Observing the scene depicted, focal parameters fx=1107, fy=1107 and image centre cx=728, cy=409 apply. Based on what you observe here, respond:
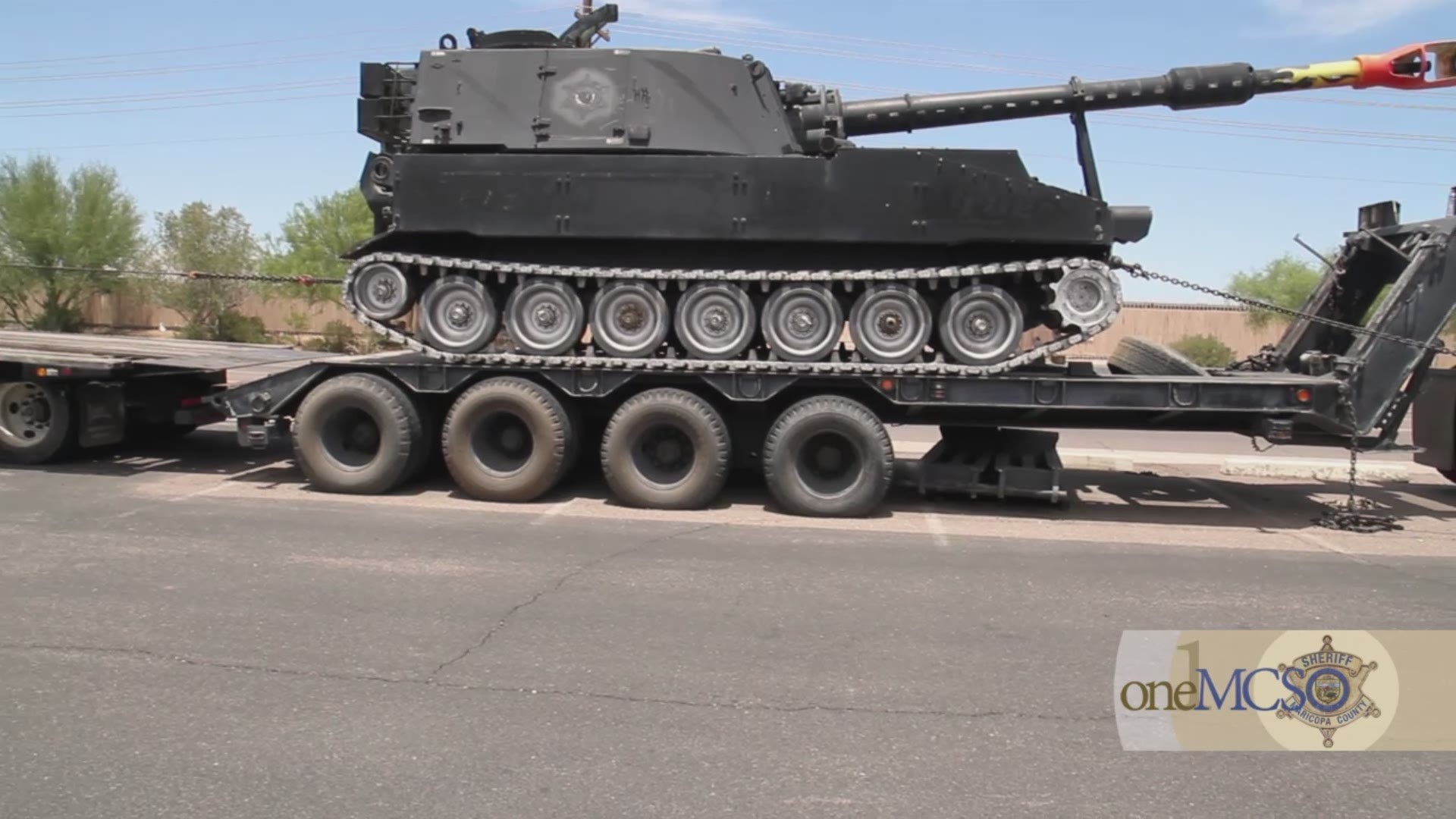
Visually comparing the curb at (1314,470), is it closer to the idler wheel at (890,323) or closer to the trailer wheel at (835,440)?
the idler wheel at (890,323)

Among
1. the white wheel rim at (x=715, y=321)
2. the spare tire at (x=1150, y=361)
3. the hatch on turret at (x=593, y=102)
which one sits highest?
the hatch on turret at (x=593, y=102)

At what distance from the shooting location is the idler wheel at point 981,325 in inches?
351

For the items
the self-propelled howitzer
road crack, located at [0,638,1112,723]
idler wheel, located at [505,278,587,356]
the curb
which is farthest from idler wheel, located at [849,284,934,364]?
the curb

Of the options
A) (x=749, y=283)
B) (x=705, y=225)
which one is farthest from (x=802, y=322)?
(x=705, y=225)

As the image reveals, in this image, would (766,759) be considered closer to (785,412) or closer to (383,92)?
(785,412)

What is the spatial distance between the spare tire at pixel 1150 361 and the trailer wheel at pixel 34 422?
32.3 ft

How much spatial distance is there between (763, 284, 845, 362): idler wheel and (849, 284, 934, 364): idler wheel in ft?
0.63

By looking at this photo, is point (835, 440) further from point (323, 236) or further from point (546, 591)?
point (323, 236)

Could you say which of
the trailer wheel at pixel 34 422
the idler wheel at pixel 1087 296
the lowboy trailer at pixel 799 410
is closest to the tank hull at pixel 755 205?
the idler wheel at pixel 1087 296

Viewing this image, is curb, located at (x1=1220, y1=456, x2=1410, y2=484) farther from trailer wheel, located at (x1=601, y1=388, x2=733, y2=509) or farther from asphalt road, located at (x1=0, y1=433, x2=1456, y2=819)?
trailer wheel, located at (x1=601, y1=388, x2=733, y2=509)

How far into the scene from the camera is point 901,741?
4387mm

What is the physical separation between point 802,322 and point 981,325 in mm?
1456

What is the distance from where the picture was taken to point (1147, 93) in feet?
32.8

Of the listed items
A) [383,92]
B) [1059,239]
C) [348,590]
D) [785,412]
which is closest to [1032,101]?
[1059,239]
